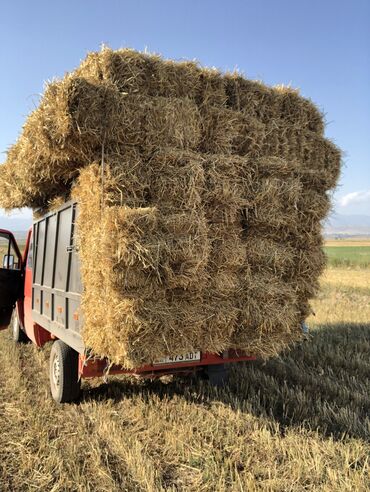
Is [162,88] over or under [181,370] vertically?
over

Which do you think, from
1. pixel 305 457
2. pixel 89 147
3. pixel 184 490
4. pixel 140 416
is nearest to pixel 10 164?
pixel 89 147

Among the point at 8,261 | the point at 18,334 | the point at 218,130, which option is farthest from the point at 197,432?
the point at 18,334

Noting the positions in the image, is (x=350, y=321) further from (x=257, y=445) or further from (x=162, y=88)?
(x=162, y=88)

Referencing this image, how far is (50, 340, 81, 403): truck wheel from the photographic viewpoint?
483cm

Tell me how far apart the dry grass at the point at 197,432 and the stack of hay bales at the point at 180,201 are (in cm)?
75

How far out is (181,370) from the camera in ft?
14.9

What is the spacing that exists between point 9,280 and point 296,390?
4488mm

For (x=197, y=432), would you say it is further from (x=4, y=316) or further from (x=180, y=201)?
(x=4, y=316)

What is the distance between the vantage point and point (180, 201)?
383 cm

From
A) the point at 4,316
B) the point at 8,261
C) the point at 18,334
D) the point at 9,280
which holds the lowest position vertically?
the point at 18,334

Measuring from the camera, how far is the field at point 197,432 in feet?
10.6

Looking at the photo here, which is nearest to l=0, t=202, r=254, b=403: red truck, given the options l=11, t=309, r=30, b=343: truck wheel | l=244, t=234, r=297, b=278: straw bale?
l=244, t=234, r=297, b=278: straw bale

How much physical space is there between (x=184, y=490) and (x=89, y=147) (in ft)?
8.94

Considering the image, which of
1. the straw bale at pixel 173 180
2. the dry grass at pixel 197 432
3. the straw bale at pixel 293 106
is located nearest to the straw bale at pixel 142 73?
the straw bale at pixel 173 180
